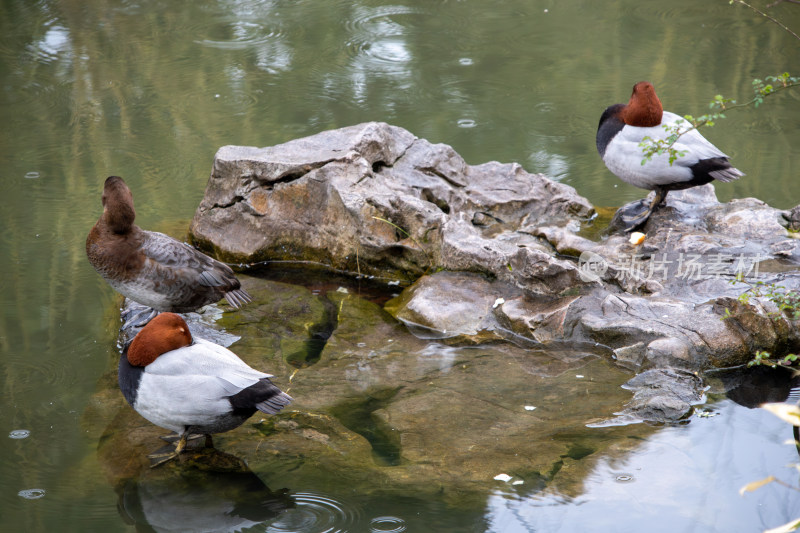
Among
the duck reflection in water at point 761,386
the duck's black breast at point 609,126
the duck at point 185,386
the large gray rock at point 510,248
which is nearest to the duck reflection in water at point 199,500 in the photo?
the duck at point 185,386

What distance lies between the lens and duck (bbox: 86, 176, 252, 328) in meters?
4.09

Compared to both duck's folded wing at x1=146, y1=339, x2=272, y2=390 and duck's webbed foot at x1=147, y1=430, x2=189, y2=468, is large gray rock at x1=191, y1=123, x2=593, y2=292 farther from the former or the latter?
duck's webbed foot at x1=147, y1=430, x2=189, y2=468

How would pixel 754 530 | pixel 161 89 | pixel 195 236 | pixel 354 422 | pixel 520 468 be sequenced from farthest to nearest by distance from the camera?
pixel 161 89
pixel 195 236
pixel 354 422
pixel 520 468
pixel 754 530

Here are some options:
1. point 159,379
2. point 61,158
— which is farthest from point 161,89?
point 159,379

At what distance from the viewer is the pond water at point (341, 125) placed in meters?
3.15

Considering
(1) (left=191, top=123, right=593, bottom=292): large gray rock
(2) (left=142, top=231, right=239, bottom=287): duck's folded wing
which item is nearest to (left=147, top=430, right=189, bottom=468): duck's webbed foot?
(2) (left=142, top=231, right=239, bottom=287): duck's folded wing

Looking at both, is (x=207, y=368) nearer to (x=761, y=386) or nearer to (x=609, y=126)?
(x=761, y=386)

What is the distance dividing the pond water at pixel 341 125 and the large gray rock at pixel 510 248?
1.08ft

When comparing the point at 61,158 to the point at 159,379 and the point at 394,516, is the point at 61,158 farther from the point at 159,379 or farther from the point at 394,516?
the point at 394,516

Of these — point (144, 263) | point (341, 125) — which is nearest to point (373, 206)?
point (144, 263)

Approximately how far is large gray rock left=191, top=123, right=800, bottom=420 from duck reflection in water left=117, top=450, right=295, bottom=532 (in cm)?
144

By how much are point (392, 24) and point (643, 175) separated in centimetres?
539

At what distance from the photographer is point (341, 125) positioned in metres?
7.28

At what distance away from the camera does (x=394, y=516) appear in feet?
10.1
